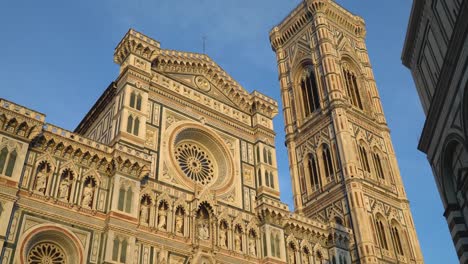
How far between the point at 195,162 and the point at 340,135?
12.8 m

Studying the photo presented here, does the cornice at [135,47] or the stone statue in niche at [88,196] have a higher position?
the cornice at [135,47]

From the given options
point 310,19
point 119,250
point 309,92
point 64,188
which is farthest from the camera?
point 310,19

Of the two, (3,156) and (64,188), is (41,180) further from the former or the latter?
(3,156)

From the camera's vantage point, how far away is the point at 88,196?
1872 cm

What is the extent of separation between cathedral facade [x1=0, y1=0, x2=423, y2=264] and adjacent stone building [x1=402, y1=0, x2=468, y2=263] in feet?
34.4

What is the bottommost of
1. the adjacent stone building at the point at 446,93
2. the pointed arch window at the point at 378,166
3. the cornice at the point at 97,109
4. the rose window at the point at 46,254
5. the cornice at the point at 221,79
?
the rose window at the point at 46,254

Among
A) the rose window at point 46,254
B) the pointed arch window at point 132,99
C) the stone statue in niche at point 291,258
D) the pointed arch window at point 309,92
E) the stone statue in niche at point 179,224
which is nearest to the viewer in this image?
the rose window at point 46,254

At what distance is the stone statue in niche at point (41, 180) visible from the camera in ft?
57.6

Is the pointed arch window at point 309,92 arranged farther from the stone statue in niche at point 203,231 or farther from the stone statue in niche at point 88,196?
the stone statue in niche at point 88,196

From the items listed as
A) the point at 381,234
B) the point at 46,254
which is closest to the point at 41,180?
the point at 46,254

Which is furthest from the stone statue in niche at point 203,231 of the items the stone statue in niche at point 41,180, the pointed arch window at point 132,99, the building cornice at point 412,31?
the building cornice at point 412,31

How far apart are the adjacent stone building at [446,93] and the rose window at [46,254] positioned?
1305cm

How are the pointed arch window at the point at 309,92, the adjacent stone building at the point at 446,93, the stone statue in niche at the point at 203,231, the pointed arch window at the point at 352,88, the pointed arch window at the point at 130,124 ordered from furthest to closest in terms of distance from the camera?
the pointed arch window at the point at 309,92 < the pointed arch window at the point at 352,88 < the pointed arch window at the point at 130,124 < the stone statue in niche at the point at 203,231 < the adjacent stone building at the point at 446,93

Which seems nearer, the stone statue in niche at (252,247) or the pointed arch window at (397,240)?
the stone statue in niche at (252,247)
